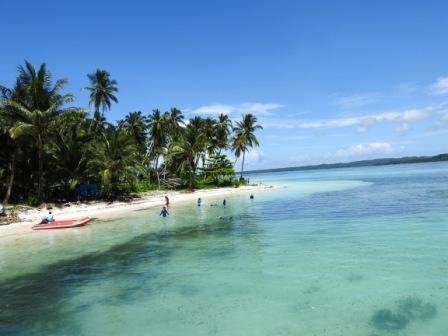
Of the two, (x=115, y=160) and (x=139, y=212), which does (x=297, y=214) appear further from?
(x=115, y=160)

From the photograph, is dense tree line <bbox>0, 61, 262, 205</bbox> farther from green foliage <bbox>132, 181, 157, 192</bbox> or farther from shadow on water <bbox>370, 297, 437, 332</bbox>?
shadow on water <bbox>370, 297, 437, 332</bbox>

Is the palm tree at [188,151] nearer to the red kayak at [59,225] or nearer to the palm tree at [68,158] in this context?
the palm tree at [68,158]

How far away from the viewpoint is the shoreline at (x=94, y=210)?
27719 millimetres

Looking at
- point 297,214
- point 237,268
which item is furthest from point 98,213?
point 237,268

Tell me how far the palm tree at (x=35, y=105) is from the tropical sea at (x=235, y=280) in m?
10.1

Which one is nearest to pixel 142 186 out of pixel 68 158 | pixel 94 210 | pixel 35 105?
pixel 68 158

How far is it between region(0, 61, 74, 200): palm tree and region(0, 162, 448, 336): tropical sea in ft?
33.1

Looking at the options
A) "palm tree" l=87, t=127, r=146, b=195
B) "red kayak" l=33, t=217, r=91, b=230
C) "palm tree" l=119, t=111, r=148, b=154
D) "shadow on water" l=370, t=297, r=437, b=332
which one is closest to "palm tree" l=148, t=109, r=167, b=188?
"palm tree" l=119, t=111, r=148, b=154

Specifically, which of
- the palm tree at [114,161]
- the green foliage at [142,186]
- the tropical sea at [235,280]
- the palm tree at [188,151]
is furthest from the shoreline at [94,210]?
the palm tree at [188,151]

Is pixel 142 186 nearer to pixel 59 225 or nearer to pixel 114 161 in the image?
pixel 114 161

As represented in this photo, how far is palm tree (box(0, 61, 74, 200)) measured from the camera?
3148cm

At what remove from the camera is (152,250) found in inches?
774

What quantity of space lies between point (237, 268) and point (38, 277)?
7.38 metres

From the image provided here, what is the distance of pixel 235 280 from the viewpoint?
539 inches
